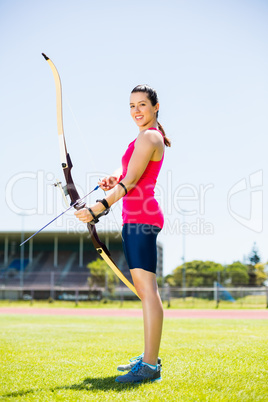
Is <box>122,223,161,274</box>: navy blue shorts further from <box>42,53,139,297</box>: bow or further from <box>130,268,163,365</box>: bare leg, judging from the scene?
<box>42,53,139,297</box>: bow

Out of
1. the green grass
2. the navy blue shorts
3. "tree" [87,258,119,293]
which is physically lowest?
"tree" [87,258,119,293]

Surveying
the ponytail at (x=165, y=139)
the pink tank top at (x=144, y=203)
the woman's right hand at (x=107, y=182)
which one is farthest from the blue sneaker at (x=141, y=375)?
the ponytail at (x=165, y=139)

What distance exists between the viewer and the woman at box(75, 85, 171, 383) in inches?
111

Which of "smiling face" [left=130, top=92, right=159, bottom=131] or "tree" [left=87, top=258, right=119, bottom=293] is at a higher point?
"smiling face" [left=130, top=92, right=159, bottom=131]

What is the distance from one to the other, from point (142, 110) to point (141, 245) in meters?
0.94

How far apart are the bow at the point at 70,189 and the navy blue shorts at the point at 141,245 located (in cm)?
26

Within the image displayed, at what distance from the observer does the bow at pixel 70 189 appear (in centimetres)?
317

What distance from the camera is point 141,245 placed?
286 centimetres

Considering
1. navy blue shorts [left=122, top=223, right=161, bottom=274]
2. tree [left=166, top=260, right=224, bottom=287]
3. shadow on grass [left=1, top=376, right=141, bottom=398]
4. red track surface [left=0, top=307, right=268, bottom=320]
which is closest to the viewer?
shadow on grass [left=1, top=376, right=141, bottom=398]

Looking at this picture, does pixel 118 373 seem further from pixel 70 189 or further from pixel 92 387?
pixel 70 189

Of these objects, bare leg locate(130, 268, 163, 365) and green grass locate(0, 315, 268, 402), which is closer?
green grass locate(0, 315, 268, 402)

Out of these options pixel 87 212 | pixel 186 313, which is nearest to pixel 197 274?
pixel 186 313

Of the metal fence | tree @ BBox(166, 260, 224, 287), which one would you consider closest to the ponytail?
the metal fence

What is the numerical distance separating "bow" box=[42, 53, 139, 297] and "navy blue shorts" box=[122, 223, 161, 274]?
0.26 meters
